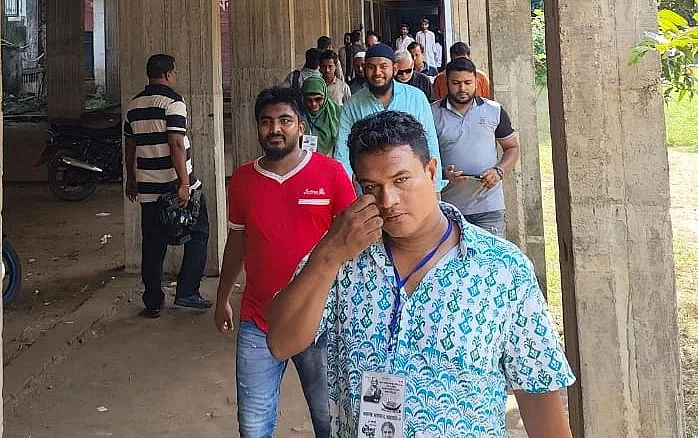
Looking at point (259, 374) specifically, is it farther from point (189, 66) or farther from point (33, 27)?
point (33, 27)

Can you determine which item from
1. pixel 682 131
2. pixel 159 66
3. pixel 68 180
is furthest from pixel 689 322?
pixel 682 131

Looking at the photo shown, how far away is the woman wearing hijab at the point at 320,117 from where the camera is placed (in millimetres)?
6414

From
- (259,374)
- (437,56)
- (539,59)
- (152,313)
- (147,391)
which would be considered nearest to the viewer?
(259,374)

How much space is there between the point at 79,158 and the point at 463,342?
→ 1192 centimetres

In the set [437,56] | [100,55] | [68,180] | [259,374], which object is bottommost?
[259,374]

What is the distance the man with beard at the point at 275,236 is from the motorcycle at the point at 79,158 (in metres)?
9.57

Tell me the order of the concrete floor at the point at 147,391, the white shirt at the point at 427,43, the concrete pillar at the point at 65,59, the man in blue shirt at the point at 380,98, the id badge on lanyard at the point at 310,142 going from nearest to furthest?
1. the concrete floor at the point at 147,391
2. the man in blue shirt at the point at 380,98
3. the id badge on lanyard at the point at 310,142
4. the white shirt at the point at 427,43
5. the concrete pillar at the point at 65,59

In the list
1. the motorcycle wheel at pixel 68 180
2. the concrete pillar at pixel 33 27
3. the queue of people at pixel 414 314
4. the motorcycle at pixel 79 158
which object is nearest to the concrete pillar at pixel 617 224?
the queue of people at pixel 414 314

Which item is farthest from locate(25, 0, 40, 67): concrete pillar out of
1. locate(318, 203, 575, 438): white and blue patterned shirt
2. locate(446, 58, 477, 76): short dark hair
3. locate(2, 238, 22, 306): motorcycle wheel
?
locate(318, 203, 575, 438): white and blue patterned shirt

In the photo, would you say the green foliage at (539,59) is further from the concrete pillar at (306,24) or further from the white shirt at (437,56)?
the concrete pillar at (306,24)

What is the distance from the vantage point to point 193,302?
6734 millimetres

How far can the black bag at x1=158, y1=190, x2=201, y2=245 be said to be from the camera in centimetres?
623

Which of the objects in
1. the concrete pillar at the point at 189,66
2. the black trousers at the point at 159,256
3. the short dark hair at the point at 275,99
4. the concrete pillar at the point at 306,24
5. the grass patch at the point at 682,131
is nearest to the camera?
the short dark hair at the point at 275,99

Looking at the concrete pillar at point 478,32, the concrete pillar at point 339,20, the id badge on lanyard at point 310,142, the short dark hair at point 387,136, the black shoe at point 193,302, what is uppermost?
the concrete pillar at point 339,20
